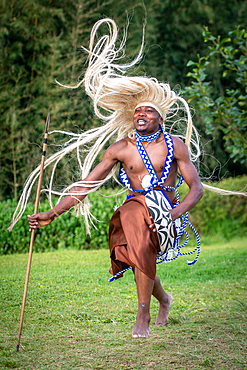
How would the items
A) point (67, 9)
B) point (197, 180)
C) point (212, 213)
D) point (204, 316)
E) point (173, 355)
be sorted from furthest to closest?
point (67, 9) < point (212, 213) < point (204, 316) < point (197, 180) < point (173, 355)

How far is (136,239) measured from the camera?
10.4ft

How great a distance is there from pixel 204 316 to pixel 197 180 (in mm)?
1414

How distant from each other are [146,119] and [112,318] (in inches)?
71.9

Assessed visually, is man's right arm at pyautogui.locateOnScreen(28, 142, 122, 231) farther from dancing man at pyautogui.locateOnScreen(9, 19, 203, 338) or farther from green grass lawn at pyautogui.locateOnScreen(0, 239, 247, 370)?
green grass lawn at pyautogui.locateOnScreen(0, 239, 247, 370)

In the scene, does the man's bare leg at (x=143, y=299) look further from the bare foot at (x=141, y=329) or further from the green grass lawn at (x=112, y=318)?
the green grass lawn at (x=112, y=318)

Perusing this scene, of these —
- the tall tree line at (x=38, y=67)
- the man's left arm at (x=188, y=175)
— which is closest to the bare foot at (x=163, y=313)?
the man's left arm at (x=188, y=175)

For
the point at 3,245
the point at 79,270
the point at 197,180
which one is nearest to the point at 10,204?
the point at 3,245

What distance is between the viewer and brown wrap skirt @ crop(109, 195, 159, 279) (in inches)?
123

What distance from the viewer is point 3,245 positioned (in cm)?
796

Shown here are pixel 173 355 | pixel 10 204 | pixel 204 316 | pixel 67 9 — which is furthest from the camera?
pixel 67 9

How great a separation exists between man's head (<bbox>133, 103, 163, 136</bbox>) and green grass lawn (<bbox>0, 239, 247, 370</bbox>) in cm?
165

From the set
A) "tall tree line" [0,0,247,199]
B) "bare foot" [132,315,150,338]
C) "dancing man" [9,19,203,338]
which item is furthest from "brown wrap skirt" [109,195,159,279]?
"tall tree line" [0,0,247,199]

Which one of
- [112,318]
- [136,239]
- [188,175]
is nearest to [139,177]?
[188,175]

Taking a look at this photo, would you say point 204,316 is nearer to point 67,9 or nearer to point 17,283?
point 17,283
